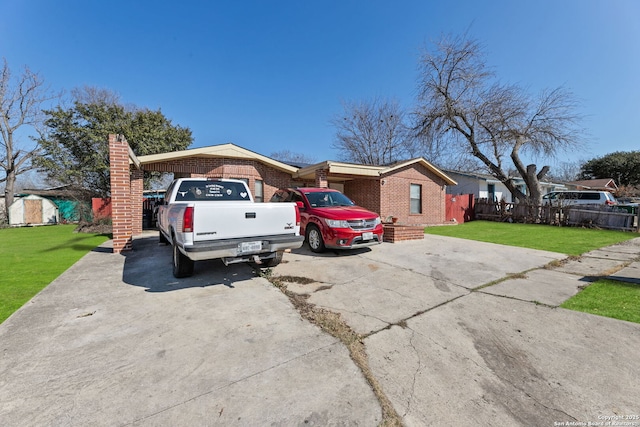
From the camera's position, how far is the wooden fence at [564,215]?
13.0 meters

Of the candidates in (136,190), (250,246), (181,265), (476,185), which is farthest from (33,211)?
(476,185)

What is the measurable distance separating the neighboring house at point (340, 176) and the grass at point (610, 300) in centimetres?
808

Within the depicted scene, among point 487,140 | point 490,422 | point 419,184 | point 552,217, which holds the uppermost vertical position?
point 487,140

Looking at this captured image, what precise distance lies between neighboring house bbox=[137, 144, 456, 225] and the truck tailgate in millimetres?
6120

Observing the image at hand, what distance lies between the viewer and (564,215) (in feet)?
48.2

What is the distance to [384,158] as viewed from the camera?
30.5 metres

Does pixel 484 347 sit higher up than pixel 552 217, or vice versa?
pixel 552 217

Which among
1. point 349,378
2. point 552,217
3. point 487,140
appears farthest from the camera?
point 487,140

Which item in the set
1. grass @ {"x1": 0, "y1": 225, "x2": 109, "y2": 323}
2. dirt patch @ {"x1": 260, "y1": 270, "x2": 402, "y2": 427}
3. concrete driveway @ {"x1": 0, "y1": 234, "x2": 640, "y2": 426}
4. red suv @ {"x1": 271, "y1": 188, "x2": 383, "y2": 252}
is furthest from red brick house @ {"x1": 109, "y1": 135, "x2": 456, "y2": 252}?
dirt patch @ {"x1": 260, "y1": 270, "x2": 402, "y2": 427}

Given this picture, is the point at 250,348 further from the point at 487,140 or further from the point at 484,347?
the point at 487,140

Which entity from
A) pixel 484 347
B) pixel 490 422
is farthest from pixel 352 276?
pixel 490 422

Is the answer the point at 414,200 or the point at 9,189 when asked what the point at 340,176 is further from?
the point at 9,189

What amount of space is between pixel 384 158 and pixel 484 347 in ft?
95.6

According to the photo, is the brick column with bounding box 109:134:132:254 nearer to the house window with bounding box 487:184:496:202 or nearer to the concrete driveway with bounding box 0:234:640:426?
the concrete driveway with bounding box 0:234:640:426
